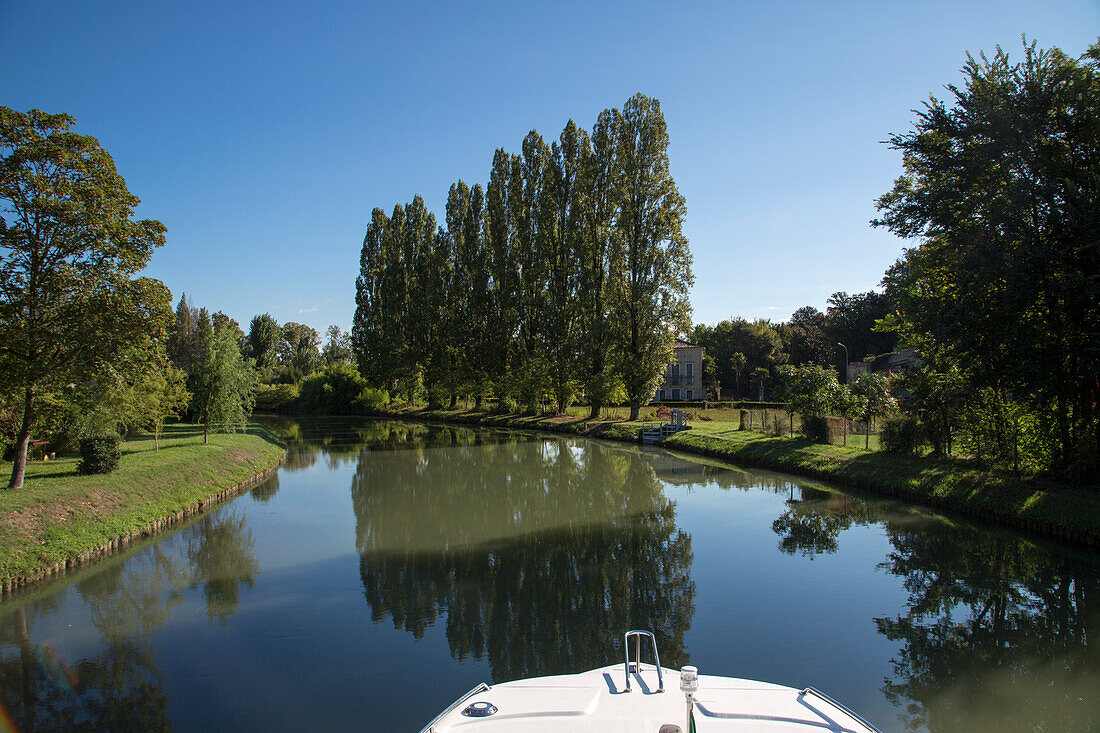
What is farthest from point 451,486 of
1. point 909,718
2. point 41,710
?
point 909,718

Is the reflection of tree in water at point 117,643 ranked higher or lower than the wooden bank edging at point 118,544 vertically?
lower

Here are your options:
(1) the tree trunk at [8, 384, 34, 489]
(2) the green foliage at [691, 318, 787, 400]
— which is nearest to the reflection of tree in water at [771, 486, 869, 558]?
(1) the tree trunk at [8, 384, 34, 489]

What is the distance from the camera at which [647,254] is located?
32.0 m

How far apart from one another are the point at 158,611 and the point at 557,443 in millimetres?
22705

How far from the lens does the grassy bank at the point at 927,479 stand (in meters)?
11.8

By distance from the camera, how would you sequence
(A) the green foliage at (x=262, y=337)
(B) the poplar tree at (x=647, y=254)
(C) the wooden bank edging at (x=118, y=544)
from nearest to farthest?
(C) the wooden bank edging at (x=118, y=544) < (B) the poplar tree at (x=647, y=254) < (A) the green foliage at (x=262, y=337)

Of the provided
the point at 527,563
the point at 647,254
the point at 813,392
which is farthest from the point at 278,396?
the point at 527,563

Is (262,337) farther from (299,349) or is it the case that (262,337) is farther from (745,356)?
(745,356)

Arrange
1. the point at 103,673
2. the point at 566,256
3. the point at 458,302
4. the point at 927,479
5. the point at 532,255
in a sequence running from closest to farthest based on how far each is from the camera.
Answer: the point at 103,673
the point at 927,479
the point at 566,256
the point at 532,255
the point at 458,302

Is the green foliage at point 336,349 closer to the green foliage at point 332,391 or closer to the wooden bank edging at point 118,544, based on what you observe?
the green foliage at point 332,391

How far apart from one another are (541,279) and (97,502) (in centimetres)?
2855

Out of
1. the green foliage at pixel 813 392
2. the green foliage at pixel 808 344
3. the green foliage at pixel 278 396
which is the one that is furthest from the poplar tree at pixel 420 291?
the green foliage at pixel 808 344

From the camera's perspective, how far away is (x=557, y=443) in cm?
3061

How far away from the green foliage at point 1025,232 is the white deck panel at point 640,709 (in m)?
11.1
